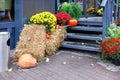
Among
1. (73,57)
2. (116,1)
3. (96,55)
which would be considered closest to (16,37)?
(73,57)

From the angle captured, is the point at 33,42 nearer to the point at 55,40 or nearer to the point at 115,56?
the point at 55,40

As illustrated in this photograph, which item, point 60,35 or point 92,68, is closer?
point 92,68

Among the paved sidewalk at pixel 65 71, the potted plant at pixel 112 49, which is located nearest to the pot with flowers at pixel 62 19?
the paved sidewalk at pixel 65 71

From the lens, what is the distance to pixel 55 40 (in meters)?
6.87

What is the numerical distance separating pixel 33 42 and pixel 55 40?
0.79 metres

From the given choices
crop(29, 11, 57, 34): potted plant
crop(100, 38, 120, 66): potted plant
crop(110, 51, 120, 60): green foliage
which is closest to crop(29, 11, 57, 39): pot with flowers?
crop(29, 11, 57, 34): potted plant

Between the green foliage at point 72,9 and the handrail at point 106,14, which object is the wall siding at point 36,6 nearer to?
the green foliage at point 72,9

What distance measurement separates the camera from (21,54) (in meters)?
6.07

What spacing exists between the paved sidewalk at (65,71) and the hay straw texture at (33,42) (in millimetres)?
279

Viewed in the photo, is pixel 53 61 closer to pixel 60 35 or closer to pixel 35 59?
pixel 35 59

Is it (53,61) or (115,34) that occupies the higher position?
(115,34)

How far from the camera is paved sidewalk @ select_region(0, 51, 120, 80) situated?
5.22 metres

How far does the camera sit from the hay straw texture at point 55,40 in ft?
21.9

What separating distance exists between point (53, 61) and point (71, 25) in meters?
1.88
